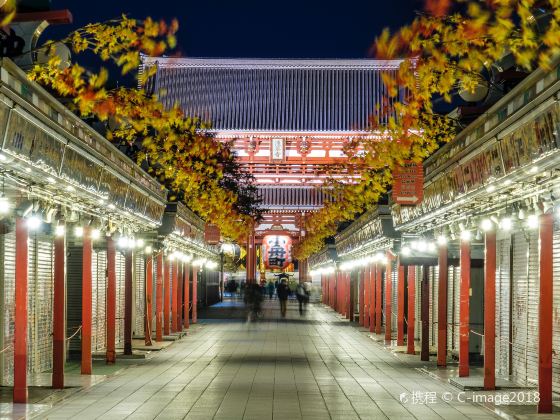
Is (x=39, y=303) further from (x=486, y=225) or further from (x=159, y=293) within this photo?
(x=486, y=225)

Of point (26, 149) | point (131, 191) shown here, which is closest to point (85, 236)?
point (131, 191)

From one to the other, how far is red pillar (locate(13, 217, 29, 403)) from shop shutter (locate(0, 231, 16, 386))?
2464mm

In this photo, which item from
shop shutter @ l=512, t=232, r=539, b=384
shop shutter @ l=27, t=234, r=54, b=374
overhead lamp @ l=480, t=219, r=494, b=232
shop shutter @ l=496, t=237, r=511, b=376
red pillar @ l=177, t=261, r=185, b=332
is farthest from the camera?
red pillar @ l=177, t=261, r=185, b=332

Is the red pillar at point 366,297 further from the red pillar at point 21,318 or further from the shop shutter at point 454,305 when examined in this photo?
the red pillar at point 21,318

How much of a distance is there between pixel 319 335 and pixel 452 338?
7.95m

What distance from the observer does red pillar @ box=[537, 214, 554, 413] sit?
1296cm

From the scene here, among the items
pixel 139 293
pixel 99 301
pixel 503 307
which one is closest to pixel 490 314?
pixel 503 307

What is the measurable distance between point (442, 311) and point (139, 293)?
1104cm

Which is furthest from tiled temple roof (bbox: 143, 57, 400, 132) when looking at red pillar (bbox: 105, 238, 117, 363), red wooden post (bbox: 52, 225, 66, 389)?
red wooden post (bbox: 52, 225, 66, 389)

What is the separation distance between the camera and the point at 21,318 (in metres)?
13.3

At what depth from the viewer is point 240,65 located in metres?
61.3

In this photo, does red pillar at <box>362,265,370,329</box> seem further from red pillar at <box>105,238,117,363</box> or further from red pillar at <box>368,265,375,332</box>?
red pillar at <box>105,238,117,363</box>

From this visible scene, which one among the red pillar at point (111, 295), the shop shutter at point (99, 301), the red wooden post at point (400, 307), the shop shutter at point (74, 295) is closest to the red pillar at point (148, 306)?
the shop shutter at point (99, 301)

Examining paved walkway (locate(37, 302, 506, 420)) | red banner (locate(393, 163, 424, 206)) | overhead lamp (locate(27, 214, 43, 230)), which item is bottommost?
paved walkway (locate(37, 302, 506, 420))
